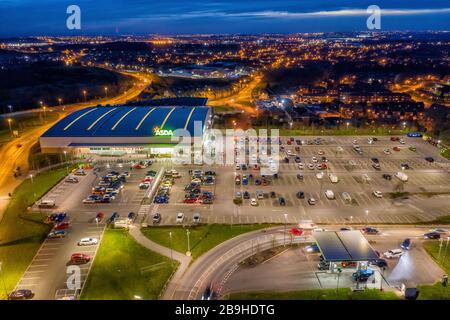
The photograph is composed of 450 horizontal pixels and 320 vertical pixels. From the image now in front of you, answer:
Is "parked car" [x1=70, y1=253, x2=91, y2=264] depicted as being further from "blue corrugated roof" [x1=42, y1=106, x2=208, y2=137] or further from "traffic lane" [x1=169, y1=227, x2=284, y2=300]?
"blue corrugated roof" [x1=42, y1=106, x2=208, y2=137]

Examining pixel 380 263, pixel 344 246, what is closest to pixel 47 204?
pixel 344 246

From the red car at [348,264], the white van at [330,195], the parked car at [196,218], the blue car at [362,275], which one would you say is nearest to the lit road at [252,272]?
the blue car at [362,275]

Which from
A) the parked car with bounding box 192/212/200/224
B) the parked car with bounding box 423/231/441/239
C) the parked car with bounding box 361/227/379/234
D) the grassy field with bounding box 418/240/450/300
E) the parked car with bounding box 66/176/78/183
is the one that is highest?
the parked car with bounding box 66/176/78/183

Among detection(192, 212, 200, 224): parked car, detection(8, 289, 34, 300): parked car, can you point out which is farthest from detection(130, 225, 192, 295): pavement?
detection(8, 289, 34, 300): parked car

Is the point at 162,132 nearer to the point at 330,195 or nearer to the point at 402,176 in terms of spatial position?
the point at 330,195

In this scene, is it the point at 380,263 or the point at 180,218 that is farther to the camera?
the point at 180,218
